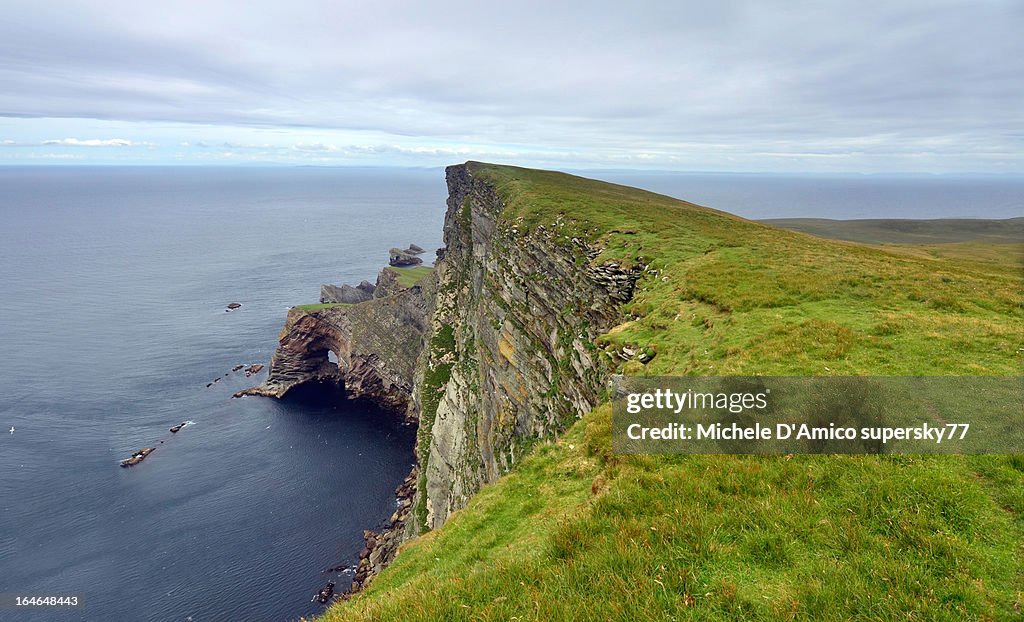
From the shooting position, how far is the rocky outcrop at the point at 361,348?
9069cm

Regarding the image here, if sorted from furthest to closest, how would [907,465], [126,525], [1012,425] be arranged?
[126,525] < [1012,425] < [907,465]

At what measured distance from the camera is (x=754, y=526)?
8.77 meters

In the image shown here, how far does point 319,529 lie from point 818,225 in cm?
16739

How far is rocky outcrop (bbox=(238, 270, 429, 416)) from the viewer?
90688 millimetres

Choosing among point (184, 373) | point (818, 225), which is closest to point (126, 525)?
point (184, 373)

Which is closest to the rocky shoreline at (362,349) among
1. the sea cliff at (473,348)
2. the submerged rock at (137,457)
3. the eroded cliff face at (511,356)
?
the sea cliff at (473,348)

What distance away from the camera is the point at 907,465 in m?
9.90

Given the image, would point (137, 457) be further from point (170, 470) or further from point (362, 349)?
point (362, 349)

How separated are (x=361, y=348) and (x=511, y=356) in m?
64.4

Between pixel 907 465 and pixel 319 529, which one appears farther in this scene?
pixel 319 529

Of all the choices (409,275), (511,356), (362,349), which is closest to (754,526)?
(511,356)

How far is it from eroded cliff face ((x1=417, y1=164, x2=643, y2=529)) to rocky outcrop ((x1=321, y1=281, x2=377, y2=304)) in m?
62.3

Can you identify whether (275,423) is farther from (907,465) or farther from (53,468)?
(907,465)

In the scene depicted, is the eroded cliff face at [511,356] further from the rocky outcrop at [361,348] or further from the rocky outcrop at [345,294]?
the rocky outcrop at [345,294]
